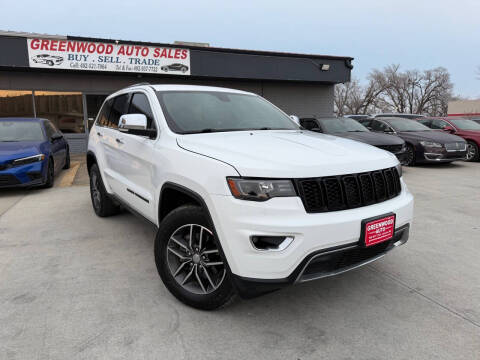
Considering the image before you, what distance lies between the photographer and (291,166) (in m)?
2.11

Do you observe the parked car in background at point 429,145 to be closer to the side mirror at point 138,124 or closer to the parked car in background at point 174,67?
the parked car in background at point 174,67

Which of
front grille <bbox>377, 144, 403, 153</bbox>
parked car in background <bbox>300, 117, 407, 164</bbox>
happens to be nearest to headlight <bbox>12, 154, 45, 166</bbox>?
parked car in background <bbox>300, 117, 407, 164</bbox>

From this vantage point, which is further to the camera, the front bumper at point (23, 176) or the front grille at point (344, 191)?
the front bumper at point (23, 176)

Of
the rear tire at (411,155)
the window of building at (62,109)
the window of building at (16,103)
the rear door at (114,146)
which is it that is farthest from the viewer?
the window of building at (62,109)

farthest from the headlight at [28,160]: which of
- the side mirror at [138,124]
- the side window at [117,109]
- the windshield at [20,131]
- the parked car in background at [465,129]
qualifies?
the parked car in background at [465,129]

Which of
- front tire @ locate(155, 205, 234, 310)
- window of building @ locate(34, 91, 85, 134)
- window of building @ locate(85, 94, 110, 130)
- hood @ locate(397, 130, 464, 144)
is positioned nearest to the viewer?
front tire @ locate(155, 205, 234, 310)

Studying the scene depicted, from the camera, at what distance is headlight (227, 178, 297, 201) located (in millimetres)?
2057

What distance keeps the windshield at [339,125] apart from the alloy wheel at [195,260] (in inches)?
265

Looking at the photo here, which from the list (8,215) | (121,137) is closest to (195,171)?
(121,137)

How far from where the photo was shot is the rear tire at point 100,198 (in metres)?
4.59

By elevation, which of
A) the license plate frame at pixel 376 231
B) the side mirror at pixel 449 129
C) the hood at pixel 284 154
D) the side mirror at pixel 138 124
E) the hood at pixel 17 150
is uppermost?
the side mirror at pixel 138 124

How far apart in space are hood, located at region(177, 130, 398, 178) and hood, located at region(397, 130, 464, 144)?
7.87 meters

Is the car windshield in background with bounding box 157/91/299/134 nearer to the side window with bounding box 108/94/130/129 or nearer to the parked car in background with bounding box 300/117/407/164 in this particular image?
the side window with bounding box 108/94/130/129

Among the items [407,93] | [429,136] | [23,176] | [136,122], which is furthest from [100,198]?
[407,93]
